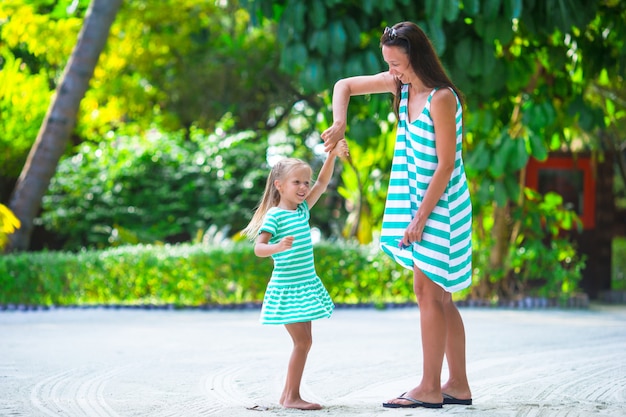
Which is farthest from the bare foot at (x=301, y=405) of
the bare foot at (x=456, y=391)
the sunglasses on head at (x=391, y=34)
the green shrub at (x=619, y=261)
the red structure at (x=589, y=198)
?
the green shrub at (x=619, y=261)

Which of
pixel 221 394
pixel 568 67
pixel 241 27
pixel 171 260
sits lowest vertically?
pixel 221 394

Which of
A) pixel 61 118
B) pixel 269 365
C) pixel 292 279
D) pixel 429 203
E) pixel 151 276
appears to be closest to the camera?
pixel 429 203

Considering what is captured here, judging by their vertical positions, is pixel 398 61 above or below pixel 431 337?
above

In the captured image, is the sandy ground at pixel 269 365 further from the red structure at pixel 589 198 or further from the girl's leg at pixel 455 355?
the red structure at pixel 589 198

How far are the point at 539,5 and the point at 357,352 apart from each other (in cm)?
371

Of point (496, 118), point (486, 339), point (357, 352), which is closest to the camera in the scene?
point (357, 352)

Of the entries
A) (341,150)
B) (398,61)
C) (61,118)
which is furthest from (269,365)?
(61,118)

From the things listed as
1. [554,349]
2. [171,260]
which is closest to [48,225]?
[171,260]

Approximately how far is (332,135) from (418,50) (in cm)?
48

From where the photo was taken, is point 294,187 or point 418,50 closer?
point 418,50

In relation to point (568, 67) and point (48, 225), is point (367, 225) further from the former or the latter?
point (48, 225)

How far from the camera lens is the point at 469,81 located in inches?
329

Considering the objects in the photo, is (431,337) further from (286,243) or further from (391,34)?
(391,34)

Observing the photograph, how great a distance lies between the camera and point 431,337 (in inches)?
148
